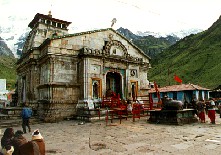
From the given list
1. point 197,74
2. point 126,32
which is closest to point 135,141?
point 197,74

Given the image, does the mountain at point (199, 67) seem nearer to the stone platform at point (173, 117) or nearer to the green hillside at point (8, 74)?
the stone platform at point (173, 117)

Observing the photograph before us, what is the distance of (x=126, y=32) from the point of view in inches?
7800

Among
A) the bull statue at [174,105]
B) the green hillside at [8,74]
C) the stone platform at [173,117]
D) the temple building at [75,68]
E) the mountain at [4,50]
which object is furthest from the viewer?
the mountain at [4,50]

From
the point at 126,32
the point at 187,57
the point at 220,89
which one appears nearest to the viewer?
the point at 220,89

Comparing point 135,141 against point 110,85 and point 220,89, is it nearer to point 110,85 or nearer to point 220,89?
point 110,85

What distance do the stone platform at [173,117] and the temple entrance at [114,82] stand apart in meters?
7.05

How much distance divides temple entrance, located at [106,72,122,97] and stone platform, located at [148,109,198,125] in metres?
7.05

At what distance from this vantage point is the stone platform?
1249cm

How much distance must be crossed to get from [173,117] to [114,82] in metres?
9.28

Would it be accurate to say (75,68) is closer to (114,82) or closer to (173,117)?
(114,82)

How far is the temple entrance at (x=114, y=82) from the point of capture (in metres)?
20.5

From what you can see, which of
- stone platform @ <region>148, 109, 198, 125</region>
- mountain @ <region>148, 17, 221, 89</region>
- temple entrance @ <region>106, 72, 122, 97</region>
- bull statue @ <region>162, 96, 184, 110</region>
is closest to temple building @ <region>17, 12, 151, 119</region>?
temple entrance @ <region>106, 72, 122, 97</region>

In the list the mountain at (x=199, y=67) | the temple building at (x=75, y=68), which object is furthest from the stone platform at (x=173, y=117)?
the mountain at (x=199, y=67)

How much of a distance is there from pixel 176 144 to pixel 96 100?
10967 millimetres
